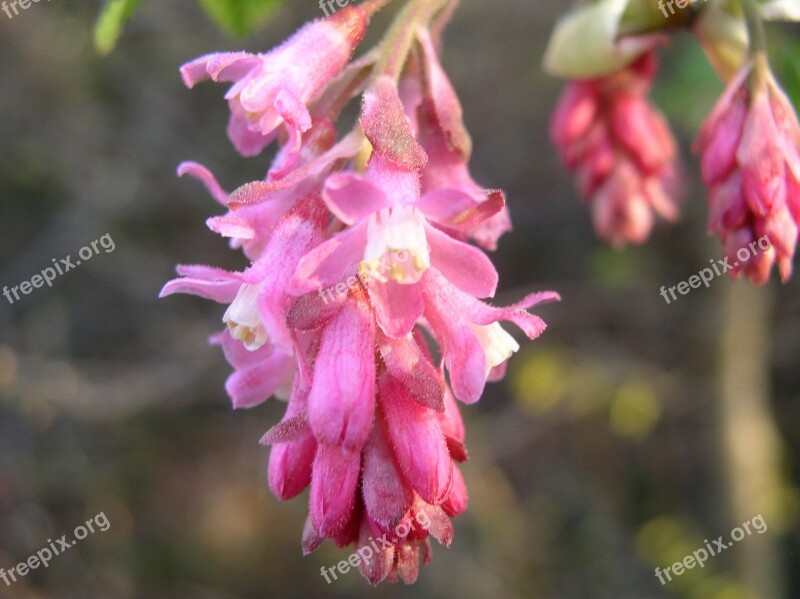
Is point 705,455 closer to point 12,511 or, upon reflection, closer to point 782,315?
point 782,315

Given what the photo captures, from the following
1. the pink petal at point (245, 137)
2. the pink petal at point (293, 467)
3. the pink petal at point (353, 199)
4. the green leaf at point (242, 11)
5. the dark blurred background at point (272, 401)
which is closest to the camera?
the pink petal at point (353, 199)

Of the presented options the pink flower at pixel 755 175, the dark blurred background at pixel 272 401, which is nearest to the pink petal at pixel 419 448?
the pink flower at pixel 755 175

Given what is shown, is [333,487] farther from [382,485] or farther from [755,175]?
[755,175]

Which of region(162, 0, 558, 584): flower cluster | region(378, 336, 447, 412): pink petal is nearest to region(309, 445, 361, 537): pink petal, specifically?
region(162, 0, 558, 584): flower cluster

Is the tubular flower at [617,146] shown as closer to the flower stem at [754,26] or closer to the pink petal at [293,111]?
the flower stem at [754,26]

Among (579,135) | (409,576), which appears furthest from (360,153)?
(579,135)

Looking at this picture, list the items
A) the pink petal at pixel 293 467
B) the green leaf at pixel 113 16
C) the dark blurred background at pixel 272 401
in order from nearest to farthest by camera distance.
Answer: the pink petal at pixel 293 467 → the green leaf at pixel 113 16 → the dark blurred background at pixel 272 401

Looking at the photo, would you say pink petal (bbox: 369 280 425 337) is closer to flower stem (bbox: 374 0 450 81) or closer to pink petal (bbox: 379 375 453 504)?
pink petal (bbox: 379 375 453 504)
